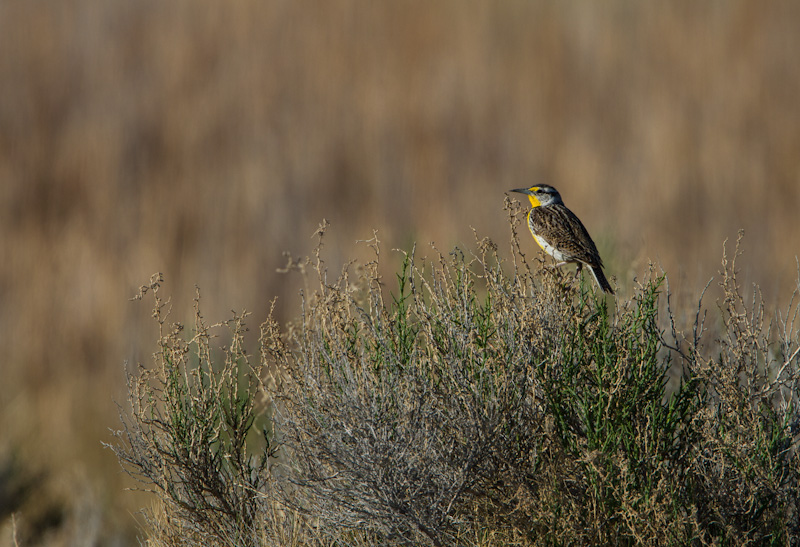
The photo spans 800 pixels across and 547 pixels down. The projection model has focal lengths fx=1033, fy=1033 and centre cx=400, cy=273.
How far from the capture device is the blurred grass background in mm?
12828

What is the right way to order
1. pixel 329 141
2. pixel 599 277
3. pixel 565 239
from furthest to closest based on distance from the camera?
1. pixel 329 141
2. pixel 599 277
3. pixel 565 239

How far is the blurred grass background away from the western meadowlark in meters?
5.62

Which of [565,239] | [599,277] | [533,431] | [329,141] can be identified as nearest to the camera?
[533,431]

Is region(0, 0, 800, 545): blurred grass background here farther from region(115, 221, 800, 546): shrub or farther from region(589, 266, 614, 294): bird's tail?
region(115, 221, 800, 546): shrub

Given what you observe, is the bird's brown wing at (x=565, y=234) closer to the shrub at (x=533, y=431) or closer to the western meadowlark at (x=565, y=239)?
the western meadowlark at (x=565, y=239)

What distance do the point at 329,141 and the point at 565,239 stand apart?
36.9 ft

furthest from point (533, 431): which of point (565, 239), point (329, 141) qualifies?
point (329, 141)

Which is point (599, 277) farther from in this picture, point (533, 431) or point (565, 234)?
point (533, 431)

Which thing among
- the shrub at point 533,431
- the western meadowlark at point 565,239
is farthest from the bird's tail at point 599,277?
the shrub at point 533,431

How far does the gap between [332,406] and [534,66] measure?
1405 cm

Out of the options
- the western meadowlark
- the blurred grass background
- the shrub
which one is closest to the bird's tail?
the western meadowlark

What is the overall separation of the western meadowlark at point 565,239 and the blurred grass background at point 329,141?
18.4 feet

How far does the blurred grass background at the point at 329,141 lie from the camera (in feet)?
42.1

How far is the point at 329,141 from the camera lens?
16250mm
